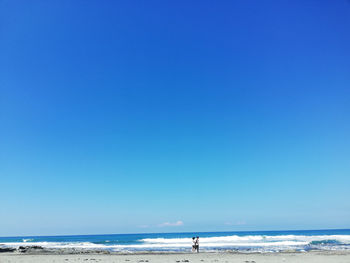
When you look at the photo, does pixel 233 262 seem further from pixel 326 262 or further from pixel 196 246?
pixel 196 246

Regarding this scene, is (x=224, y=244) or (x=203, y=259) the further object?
(x=224, y=244)

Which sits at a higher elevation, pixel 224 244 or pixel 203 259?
pixel 203 259

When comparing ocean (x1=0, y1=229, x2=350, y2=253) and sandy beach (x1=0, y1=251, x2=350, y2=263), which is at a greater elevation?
sandy beach (x1=0, y1=251, x2=350, y2=263)

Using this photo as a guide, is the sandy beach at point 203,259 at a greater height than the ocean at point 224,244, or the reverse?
the sandy beach at point 203,259

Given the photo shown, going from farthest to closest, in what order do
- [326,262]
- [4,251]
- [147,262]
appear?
1. [4,251]
2. [147,262]
3. [326,262]

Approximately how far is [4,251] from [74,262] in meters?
14.0

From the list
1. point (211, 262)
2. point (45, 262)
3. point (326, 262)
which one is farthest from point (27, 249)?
point (326, 262)

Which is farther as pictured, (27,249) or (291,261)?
(27,249)

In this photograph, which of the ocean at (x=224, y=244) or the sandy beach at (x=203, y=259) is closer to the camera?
the sandy beach at (x=203, y=259)

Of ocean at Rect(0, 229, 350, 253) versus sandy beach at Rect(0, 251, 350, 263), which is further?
ocean at Rect(0, 229, 350, 253)

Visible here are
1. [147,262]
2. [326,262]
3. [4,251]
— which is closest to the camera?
[326,262]

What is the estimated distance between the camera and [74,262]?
16.9 m

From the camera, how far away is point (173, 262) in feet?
56.1

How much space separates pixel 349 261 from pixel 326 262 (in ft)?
4.44
